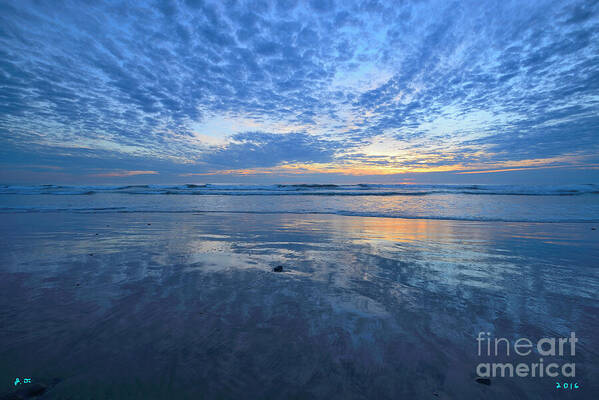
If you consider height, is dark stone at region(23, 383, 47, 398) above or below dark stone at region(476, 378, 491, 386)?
above

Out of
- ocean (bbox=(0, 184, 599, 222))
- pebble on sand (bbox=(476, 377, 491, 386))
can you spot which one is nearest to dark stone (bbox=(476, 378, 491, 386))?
pebble on sand (bbox=(476, 377, 491, 386))

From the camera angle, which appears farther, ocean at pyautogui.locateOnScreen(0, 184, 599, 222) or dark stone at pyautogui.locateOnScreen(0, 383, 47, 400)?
ocean at pyautogui.locateOnScreen(0, 184, 599, 222)

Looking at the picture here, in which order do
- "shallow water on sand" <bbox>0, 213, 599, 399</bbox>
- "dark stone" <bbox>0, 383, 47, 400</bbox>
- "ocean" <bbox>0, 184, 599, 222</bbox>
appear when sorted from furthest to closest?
1. "ocean" <bbox>0, 184, 599, 222</bbox>
2. "shallow water on sand" <bbox>0, 213, 599, 399</bbox>
3. "dark stone" <bbox>0, 383, 47, 400</bbox>

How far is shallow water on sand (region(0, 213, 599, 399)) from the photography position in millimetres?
1608

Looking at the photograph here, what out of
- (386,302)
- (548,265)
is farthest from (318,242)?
(548,265)

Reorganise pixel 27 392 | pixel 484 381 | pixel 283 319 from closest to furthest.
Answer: pixel 27 392 < pixel 484 381 < pixel 283 319

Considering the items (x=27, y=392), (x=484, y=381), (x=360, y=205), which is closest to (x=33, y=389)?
(x=27, y=392)

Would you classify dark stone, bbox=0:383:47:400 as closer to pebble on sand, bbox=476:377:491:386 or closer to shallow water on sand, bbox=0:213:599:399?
shallow water on sand, bbox=0:213:599:399

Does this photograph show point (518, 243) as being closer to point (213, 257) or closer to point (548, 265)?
point (548, 265)

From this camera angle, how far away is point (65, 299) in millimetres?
2713

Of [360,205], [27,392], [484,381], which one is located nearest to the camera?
[27,392]

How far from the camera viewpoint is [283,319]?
2.34m

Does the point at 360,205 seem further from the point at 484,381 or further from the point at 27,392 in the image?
the point at 27,392

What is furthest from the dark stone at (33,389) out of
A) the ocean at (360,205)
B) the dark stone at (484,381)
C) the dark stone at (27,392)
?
the ocean at (360,205)
